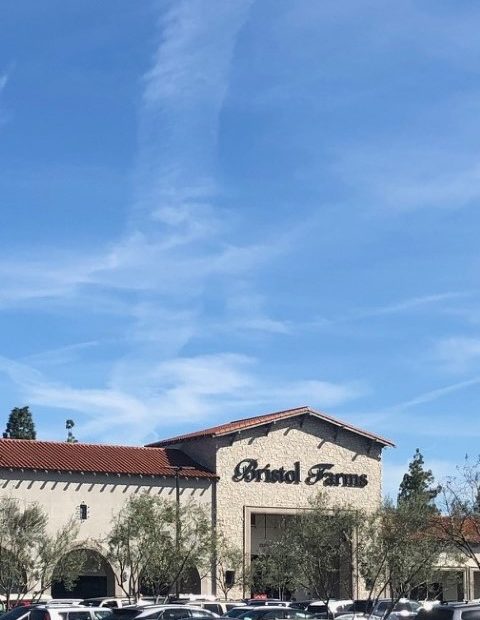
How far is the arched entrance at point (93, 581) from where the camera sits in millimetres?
57375

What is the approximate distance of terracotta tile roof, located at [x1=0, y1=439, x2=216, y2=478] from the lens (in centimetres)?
5784

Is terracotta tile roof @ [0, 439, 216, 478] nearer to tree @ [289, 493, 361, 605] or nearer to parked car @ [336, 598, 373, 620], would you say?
tree @ [289, 493, 361, 605]

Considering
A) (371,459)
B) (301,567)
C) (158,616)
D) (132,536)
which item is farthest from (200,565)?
(158,616)

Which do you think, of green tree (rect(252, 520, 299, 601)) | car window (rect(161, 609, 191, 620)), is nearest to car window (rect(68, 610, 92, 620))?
car window (rect(161, 609, 191, 620))

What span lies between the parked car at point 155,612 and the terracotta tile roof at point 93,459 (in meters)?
25.1

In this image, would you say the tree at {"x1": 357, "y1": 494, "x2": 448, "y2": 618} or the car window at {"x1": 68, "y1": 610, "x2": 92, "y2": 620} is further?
the tree at {"x1": 357, "y1": 494, "x2": 448, "y2": 618}

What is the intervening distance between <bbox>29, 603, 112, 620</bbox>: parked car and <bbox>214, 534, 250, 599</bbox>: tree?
28088 mm

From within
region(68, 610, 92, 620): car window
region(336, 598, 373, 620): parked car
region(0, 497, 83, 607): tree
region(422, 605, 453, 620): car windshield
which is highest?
region(0, 497, 83, 607): tree

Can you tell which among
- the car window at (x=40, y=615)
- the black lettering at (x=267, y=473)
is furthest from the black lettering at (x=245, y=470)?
the car window at (x=40, y=615)

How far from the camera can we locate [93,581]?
5856 centimetres

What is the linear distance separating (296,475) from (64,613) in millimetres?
36112

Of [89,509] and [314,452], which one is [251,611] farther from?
[314,452]

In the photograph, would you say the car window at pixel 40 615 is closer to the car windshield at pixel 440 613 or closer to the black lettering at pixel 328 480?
the car windshield at pixel 440 613

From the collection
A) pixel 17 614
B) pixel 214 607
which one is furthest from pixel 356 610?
pixel 17 614
